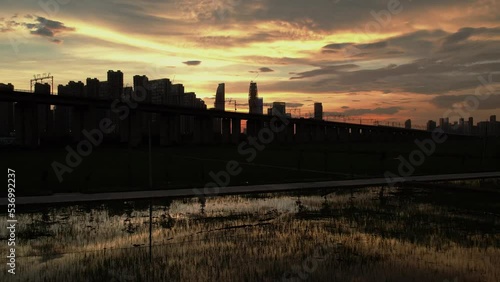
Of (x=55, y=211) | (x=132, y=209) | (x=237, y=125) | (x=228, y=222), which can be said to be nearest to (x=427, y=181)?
(x=228, y=222)

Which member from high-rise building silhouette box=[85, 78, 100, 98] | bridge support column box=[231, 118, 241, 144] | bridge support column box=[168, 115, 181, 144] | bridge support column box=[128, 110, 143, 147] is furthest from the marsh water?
high-rise building silhouette box=[85, 78, 100, 98]

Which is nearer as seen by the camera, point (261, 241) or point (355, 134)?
point (261, 241)

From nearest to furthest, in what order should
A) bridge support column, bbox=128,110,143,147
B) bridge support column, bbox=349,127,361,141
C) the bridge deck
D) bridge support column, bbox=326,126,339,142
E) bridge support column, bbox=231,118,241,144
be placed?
the bridge deck → bridge support column, bbox=128,110,143,147 → bridge support column, bbox=231,118,241,144 → bridge support column, bbox=326,126,339,142 → bridge support column, bbox=349,127,361,141

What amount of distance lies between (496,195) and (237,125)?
98686 millimetres

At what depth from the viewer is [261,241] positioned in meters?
14.1

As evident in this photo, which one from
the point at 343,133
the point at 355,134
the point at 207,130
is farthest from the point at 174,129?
the point at 355,134

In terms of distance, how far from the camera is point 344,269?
11133 millimetres

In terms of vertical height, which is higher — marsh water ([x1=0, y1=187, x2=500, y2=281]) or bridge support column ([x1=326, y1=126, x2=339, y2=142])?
bridge support column ([x1=326, y1=126, x2=339, y2=142])

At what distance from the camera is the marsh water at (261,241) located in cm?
1088

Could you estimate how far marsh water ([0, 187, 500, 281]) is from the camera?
35.7ft

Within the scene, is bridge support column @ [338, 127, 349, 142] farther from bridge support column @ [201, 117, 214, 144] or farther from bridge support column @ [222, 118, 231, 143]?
bridge support column @ [201, 117, 214, 144]

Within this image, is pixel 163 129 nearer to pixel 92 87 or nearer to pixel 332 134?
pixel 92 87

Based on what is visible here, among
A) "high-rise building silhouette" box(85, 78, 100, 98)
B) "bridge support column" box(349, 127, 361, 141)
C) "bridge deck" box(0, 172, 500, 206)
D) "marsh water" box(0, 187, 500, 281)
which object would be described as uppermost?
"high-rise building silhouette" box(85, 78, 100, 98)

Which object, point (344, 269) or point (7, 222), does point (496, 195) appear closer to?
point (344, 269)
